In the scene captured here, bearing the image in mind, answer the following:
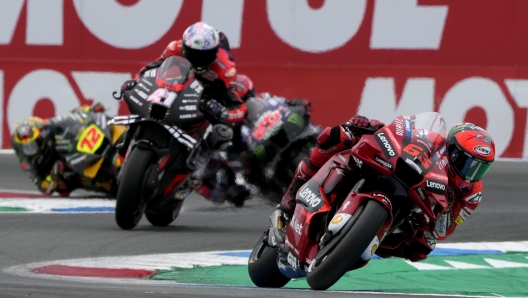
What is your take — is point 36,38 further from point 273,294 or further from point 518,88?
point 273,294

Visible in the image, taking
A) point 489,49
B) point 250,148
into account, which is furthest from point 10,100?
point 489,49

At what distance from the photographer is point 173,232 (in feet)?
25.4

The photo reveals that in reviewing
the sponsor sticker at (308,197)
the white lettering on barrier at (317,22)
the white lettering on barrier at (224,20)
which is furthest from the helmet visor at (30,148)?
the sponsor sticker at (308,197)

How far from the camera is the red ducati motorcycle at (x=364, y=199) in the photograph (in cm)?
440

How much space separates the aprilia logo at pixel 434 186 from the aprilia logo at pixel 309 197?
56 centimetres

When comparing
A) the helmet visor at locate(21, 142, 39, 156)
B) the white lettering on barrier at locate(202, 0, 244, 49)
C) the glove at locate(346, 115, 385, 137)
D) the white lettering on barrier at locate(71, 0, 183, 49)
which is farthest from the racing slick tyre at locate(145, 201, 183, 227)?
the white lettering on barrier at locate(71, 0, 183, 49)

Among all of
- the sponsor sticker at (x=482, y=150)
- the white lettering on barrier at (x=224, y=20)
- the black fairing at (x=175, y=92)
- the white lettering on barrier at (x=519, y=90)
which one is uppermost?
the sponsor sticker at (x=482, y=150)

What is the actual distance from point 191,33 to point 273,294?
434 cm

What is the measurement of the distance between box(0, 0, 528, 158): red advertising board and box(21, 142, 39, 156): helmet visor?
2.18 m

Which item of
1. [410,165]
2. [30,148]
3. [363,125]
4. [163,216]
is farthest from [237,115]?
[410,165]

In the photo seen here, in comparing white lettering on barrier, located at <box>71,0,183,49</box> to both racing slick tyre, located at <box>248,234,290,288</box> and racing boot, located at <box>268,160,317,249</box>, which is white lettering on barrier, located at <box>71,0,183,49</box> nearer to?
racing boot, located at <box>268,160,317,249</box>

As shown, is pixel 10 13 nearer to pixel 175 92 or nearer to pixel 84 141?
pixel 84 141

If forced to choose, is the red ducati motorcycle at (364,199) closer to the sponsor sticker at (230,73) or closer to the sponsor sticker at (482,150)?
the sponsor sticker at (482,150)

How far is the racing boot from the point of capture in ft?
16.9
